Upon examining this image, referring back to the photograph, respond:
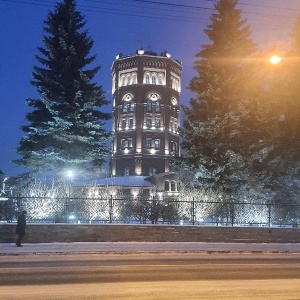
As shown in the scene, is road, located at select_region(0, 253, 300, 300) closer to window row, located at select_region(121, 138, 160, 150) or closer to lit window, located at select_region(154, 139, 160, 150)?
window row, located at select_region(121, 138, 160, 150)

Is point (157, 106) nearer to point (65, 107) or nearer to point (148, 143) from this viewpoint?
point (148, 143)

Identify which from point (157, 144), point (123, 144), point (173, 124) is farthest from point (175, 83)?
point (123, 144)

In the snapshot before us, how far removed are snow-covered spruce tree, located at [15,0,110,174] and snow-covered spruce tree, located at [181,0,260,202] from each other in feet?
22.2

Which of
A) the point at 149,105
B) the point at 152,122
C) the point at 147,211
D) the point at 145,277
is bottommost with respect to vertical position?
the point at 145,277

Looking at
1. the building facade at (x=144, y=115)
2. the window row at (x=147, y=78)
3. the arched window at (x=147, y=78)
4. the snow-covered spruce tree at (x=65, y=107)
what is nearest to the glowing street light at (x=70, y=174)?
the snow-covered spruce tree at (x=65, y=107)

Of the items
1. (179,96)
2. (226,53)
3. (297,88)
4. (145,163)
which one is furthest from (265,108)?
(179,96)

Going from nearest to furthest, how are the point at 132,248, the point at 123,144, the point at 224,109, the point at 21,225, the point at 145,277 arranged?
the point at 145,277
the point at 132,248
the point at 21,225
the point at 224,109
the point at 123,144

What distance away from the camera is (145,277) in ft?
41.6

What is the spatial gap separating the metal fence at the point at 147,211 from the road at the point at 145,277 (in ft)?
23.8

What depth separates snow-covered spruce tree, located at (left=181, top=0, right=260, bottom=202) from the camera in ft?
108

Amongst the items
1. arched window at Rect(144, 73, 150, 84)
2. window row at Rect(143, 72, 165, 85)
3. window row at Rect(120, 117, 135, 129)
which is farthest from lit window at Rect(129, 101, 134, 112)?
arched window at Rect(144, 73, 150, 84)

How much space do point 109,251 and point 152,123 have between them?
85347mm

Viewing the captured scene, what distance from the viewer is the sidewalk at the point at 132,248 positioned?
19.8m

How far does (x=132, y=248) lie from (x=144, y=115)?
275ft
